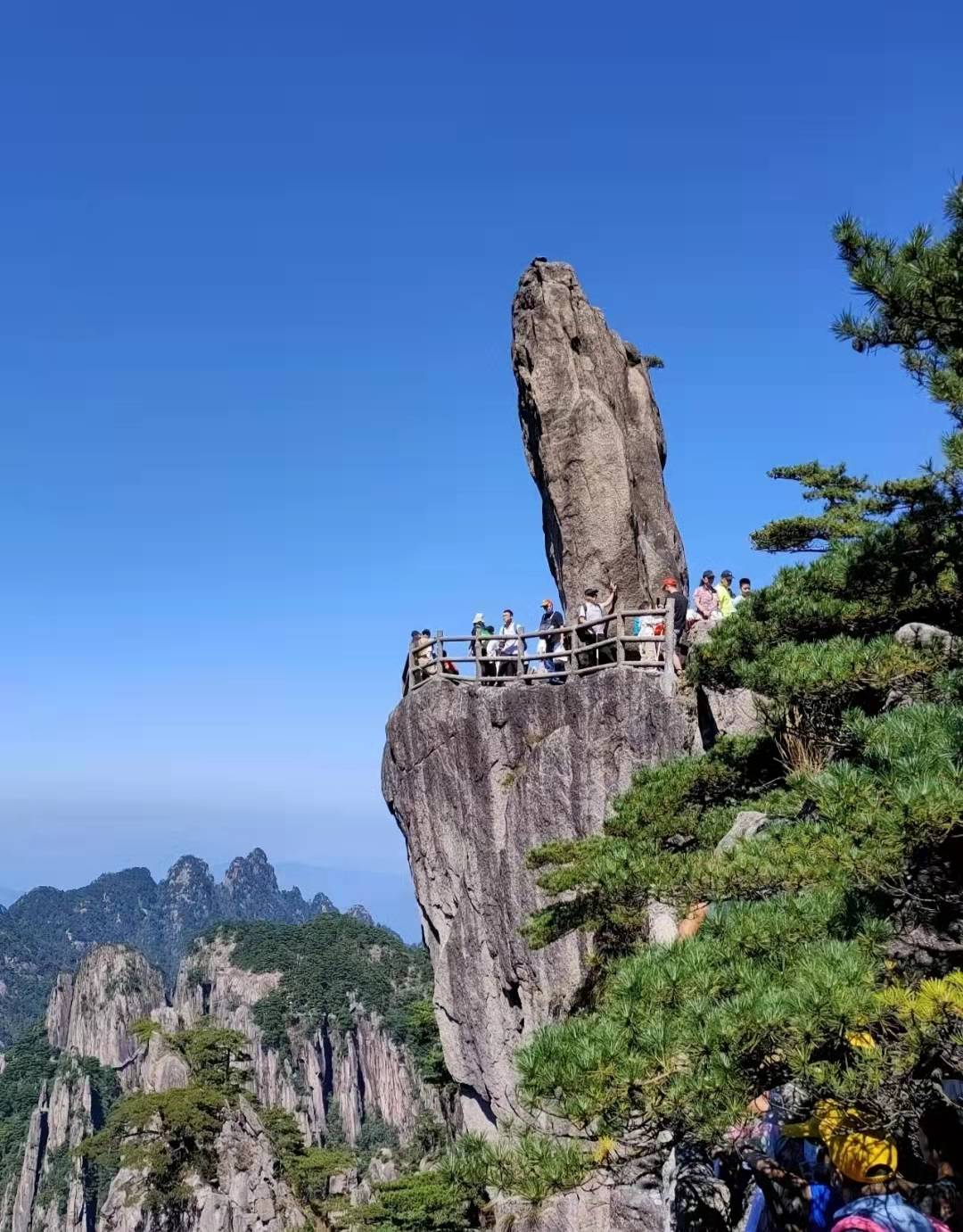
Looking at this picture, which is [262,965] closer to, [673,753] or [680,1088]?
[673,753]

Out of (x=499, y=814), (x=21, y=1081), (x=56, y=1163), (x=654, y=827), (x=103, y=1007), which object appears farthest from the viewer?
(x=103, y=1007)

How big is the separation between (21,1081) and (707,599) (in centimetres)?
11331

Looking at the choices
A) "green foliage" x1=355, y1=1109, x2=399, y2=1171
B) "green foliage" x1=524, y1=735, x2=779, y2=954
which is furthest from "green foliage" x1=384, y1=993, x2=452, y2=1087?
"green foliage" x1=355, y1=1109, x2=399, y2=1171

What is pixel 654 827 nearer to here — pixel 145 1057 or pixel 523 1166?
pixel 523 1166

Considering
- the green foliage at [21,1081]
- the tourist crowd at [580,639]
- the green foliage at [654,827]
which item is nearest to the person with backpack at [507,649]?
the tourist crowd at [580,639]

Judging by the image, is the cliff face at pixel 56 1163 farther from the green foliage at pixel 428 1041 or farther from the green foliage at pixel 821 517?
the green foliage at pixel 821 517

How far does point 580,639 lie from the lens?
1502cm

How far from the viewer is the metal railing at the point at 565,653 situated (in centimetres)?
1377

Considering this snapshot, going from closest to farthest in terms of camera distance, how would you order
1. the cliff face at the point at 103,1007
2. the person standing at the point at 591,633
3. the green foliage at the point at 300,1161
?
the person standing at the point at 591,633 → the green foliage at the point at 300,1161 → the cliff face at the point at 103,1007

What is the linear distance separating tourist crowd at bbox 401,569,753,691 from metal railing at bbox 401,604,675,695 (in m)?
0.01

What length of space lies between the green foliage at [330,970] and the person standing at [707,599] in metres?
87.7

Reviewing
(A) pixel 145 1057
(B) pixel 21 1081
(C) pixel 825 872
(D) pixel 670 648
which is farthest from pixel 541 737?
(B) pixel 21 1081

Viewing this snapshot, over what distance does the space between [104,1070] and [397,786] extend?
3794 inches

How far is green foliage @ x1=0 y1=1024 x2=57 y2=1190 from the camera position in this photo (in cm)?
8819
